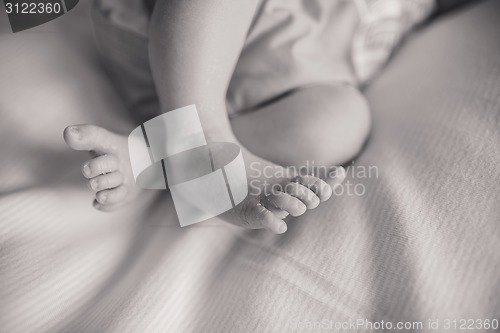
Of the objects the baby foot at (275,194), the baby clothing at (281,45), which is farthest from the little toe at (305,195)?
the baby clothing at (281,45)

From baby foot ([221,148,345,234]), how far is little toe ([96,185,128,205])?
0.08 meters

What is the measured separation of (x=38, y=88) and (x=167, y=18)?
129 millimetres

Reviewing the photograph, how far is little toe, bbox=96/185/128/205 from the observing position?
319 millimetres

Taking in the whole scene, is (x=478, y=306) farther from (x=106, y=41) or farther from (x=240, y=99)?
(x=106, y=41)

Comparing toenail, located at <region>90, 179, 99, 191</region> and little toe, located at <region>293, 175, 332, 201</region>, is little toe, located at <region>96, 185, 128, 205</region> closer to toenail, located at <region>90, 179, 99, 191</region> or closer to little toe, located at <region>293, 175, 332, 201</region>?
toenail, located at <region>90, 179, 99, 191</region>

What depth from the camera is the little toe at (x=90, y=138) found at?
0.31 m

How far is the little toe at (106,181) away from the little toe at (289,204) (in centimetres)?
12

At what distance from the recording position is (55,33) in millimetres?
381

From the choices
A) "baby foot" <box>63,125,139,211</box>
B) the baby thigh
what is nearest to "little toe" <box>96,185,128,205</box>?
"baby foot" <box>63,125,139,211</box>

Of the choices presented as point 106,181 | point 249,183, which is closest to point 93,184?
point 106,181

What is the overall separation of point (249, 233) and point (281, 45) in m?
0.17

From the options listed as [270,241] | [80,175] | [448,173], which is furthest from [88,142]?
[448,173]

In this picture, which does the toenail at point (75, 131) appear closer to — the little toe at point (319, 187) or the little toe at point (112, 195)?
the little toe at point (112, 195)
